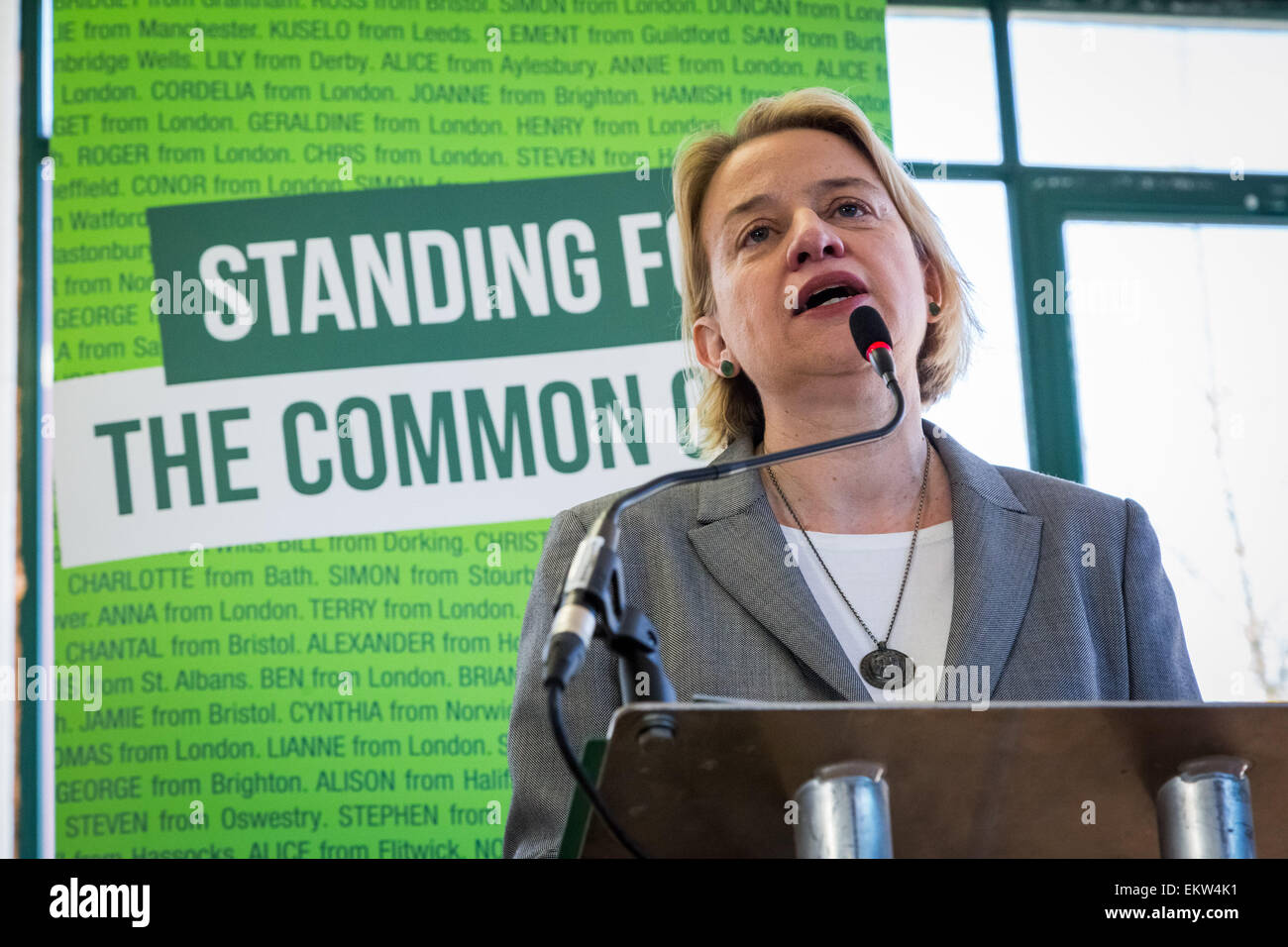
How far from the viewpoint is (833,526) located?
1864mm

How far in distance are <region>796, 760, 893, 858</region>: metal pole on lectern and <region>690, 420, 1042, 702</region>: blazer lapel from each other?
0.64 m

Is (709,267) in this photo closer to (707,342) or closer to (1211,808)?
(707,342)

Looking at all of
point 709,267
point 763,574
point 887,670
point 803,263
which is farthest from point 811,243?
point 887,670

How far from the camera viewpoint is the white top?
1686mm

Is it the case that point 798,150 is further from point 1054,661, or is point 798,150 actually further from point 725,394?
point 1054,661

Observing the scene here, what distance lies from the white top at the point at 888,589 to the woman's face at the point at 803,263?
0.20m

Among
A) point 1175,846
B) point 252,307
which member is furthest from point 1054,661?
point 252,307

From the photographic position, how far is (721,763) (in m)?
0.89

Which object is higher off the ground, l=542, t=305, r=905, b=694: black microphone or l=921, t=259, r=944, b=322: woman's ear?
l=921, t=259, r=944, b=322: woman's ear

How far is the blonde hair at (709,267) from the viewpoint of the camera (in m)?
2.07

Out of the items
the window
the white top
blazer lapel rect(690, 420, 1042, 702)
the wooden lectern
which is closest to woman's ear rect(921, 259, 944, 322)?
blazer lapel rect(690, 420, 1042, 702)

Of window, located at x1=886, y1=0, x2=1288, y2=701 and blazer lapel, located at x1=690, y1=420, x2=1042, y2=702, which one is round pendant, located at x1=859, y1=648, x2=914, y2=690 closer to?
blazer lapel, located at x1=690, y1=420, x2=1042, y2=702

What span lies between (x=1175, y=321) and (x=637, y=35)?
1741 millimetres
